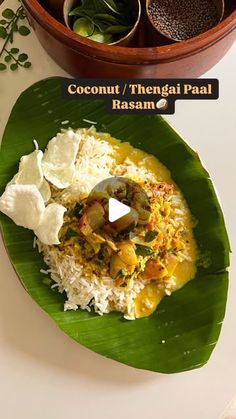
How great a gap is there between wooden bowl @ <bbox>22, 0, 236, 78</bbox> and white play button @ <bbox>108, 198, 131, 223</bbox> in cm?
25

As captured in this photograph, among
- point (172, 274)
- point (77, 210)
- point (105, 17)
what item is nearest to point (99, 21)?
point (105, 17)

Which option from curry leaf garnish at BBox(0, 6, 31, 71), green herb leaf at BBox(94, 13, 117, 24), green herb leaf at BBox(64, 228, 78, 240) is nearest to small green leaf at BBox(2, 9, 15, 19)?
curry leaf garnish at BBox(0, 6, 31, 71)

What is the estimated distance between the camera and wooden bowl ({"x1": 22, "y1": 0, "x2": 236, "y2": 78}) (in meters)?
1.19

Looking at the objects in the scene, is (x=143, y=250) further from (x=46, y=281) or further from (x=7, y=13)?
(x=7, y=13)

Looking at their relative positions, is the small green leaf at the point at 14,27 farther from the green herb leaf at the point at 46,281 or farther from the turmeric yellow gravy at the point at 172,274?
the green herb leaf at the point at 46,281

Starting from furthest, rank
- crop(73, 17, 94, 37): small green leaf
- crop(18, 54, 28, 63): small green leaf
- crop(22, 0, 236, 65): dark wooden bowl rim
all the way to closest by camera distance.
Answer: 1. crop(18, 54, 28, 63): small green leaf
2. crop(73, 17, 94, 37): small green leaf
3. crop(22, 0, 236, 65): dark wooden bowl rim

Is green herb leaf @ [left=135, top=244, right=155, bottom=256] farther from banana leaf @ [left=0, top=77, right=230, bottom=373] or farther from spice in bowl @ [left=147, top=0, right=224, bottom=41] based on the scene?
spice in bowl @ [left=147, top=0, right=224, bottom=41]

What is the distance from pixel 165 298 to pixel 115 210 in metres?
0.21

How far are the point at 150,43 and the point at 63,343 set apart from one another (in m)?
0.64

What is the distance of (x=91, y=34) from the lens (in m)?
1.29

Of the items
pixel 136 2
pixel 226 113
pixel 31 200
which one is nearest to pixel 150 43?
pixel 136 2

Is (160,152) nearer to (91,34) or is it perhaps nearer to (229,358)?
(91,34)

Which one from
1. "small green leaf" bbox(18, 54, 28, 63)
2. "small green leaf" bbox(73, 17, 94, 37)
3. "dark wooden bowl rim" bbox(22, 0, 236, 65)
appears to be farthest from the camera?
"small green leaf" bbox(18, 54, 28, 63)

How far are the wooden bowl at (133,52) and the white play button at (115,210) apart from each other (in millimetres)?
254
